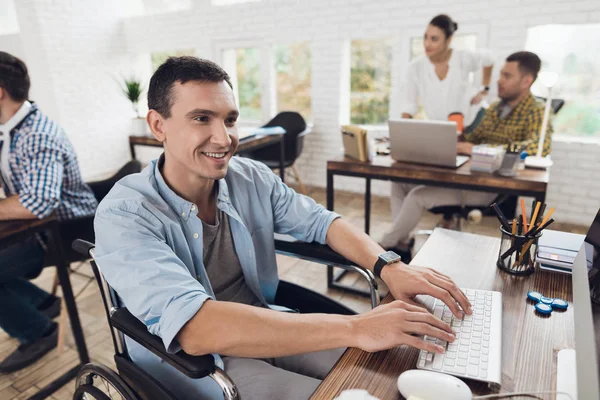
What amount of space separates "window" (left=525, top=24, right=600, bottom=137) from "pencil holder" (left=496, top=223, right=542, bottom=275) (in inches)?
108

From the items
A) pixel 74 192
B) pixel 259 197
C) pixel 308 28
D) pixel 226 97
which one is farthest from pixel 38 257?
pixel 308 28

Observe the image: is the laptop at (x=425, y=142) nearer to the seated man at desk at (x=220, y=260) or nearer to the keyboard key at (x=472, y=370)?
the seated man at desk at (x=220, y=260)

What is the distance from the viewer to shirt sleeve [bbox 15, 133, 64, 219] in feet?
5.14

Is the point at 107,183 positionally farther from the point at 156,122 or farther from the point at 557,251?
the point at 557,251

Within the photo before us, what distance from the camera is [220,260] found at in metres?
1.17

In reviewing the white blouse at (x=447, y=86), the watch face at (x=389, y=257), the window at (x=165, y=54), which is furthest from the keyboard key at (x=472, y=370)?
the window at (x=165, y=54)

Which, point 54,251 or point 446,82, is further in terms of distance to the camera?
point 446,82

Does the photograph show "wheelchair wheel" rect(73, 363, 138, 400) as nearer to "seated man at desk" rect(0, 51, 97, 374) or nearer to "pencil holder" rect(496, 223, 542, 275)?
"seated man at desk" rect(0, 51, 97, 374)

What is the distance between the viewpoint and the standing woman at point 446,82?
2.96 m

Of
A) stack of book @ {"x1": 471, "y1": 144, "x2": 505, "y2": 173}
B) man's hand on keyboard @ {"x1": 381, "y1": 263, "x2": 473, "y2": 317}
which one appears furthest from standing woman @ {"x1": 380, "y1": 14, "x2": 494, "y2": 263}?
man's hand on keyboard @ {"x1": 381, "y1": 263, "x2": 473, "y2": 317}

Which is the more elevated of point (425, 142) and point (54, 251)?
point (425, 142)

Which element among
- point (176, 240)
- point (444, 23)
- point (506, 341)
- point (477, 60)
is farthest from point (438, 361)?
point (477, 60)

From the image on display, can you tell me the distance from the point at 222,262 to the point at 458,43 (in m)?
3.35

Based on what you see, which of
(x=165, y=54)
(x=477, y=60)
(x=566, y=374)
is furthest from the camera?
(x=165, y=54)
